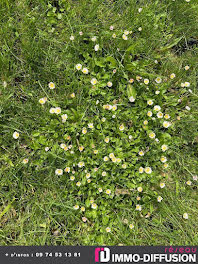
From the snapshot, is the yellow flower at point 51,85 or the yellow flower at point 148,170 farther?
the yellow flower at point 51,85

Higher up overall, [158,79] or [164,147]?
[158,79]

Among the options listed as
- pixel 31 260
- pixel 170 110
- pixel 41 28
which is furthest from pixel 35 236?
pixel 41 28

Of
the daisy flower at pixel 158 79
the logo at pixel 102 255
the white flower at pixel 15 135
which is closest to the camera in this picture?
the logo at pixel 102 255

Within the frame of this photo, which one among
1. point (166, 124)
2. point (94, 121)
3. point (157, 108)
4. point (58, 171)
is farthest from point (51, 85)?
point (166, 124)

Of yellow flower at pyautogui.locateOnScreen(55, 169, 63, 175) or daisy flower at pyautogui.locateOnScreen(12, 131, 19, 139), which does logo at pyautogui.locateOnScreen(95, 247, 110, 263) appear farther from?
daisy flower at pyautogui.locateOnScreen(12, 131, 19, 139)

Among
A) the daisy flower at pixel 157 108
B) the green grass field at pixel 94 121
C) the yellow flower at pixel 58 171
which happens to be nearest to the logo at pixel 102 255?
the green grass field at pixel 94 121

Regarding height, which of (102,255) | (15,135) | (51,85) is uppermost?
(51,85)

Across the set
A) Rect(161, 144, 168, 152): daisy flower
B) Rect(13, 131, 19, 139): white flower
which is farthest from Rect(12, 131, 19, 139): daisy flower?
Rect(161, 144, 168, 152): daisy flower

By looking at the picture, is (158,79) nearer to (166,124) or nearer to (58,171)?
(166,124)

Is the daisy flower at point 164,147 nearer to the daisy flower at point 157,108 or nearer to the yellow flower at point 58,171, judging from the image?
the daisy flower at point 157,108

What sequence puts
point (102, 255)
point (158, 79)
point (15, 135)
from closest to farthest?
point (102, 255)
point (15, 135)
point (158, 79)
